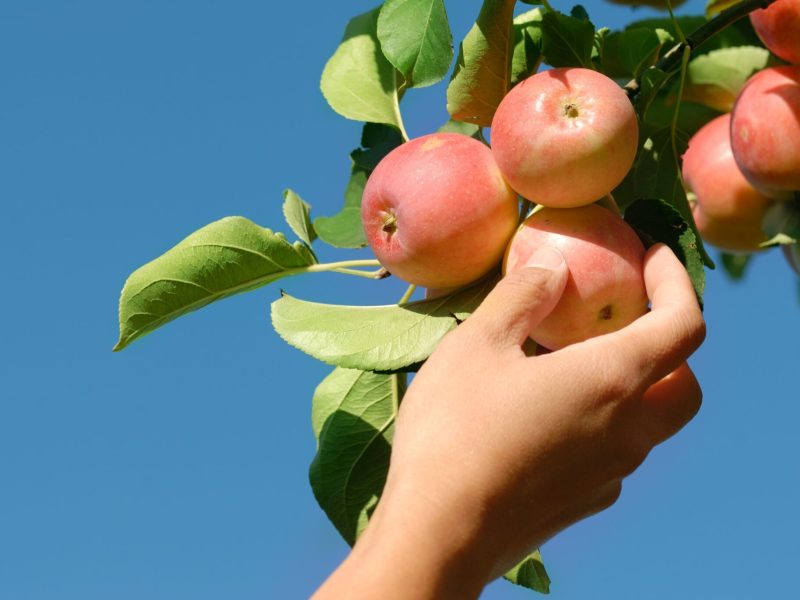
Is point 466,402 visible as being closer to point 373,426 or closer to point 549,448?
point 549,448

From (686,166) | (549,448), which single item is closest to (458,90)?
(549,448)

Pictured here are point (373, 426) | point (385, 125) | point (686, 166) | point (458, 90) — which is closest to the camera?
point (458, 90)

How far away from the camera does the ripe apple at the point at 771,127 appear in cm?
166

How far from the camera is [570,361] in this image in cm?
118

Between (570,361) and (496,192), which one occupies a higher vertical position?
(496,192)

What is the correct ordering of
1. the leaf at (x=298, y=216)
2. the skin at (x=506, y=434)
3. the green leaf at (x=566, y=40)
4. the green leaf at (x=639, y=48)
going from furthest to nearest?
the leaf at (x=298, y=216) → the green leaf at (x=639, y=48) → the green leaf at (x=566, y=40) → the skin at (x=506, y=434)

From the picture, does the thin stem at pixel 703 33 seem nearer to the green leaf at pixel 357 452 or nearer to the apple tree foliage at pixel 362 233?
the apple tree foliage at pixel 362 233

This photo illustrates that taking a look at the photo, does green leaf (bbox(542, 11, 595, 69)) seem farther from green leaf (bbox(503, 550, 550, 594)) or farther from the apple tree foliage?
green leaf (bbox(503, 550, 550, 594))

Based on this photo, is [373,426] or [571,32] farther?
[373,426]

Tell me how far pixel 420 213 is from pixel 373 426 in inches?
15.0

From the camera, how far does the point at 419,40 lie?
1276 mm

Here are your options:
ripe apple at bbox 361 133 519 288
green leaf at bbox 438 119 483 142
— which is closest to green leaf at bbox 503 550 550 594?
ripe apple at bbox 361 133 519 288

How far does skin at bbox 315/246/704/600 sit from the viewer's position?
44.1 inches

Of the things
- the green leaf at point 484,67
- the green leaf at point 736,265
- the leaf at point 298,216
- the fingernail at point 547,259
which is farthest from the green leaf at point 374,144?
the green leaf at point 736,265
